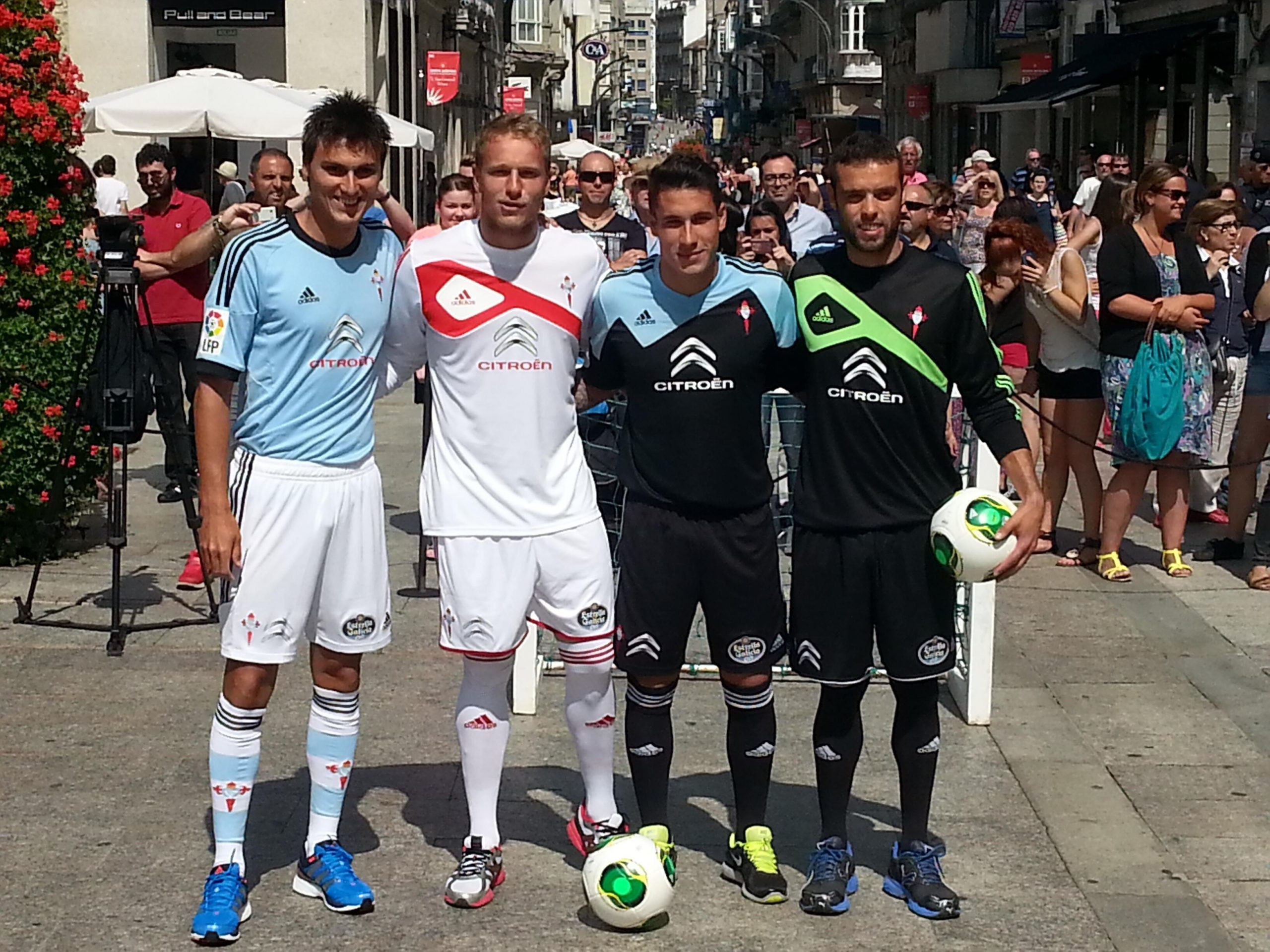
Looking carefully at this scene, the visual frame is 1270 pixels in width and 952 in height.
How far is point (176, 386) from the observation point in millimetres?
9609

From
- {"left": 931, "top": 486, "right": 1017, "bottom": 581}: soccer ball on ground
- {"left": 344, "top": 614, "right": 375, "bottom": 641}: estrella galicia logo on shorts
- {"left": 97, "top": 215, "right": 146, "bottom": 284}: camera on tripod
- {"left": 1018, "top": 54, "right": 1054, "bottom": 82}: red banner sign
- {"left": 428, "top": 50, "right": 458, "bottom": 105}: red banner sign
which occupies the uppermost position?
{"left": 1018, "top": 54, "right": 1054, "bottom": 82}: red banner sign

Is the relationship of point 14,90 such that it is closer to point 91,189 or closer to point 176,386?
point 91,189

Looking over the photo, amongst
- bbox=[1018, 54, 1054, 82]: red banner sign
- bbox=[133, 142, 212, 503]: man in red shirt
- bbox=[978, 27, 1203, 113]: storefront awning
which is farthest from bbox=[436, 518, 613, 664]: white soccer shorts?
bbox=[1018, 54, 1054, 82]: red banner sign

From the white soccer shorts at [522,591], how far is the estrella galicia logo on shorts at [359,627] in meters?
0.20

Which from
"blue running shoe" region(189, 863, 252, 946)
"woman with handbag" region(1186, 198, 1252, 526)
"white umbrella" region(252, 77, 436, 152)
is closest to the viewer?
"blue running shoe" region(189, 863, 252, 946)

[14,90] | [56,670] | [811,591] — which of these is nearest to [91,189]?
[14,90]

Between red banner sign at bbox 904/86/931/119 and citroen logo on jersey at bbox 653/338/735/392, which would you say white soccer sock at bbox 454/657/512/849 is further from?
red banner sign at bbox 904/86/931/119

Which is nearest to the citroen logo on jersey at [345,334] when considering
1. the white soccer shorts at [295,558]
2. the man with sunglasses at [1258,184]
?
the white soccer shorts at [295,558]

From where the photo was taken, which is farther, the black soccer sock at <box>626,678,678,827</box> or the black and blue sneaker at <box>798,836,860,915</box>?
the black soccer sock at <box>626,678,678,827</box>

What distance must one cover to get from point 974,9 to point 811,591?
48560mm

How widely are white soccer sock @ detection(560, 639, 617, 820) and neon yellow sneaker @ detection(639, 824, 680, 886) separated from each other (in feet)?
0.52

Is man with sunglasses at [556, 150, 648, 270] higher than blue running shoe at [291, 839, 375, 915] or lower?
higher

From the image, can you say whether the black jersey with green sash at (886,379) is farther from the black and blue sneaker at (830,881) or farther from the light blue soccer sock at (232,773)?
the light blue soccer sock at (232,773)

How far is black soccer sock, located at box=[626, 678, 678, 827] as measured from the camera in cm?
512
